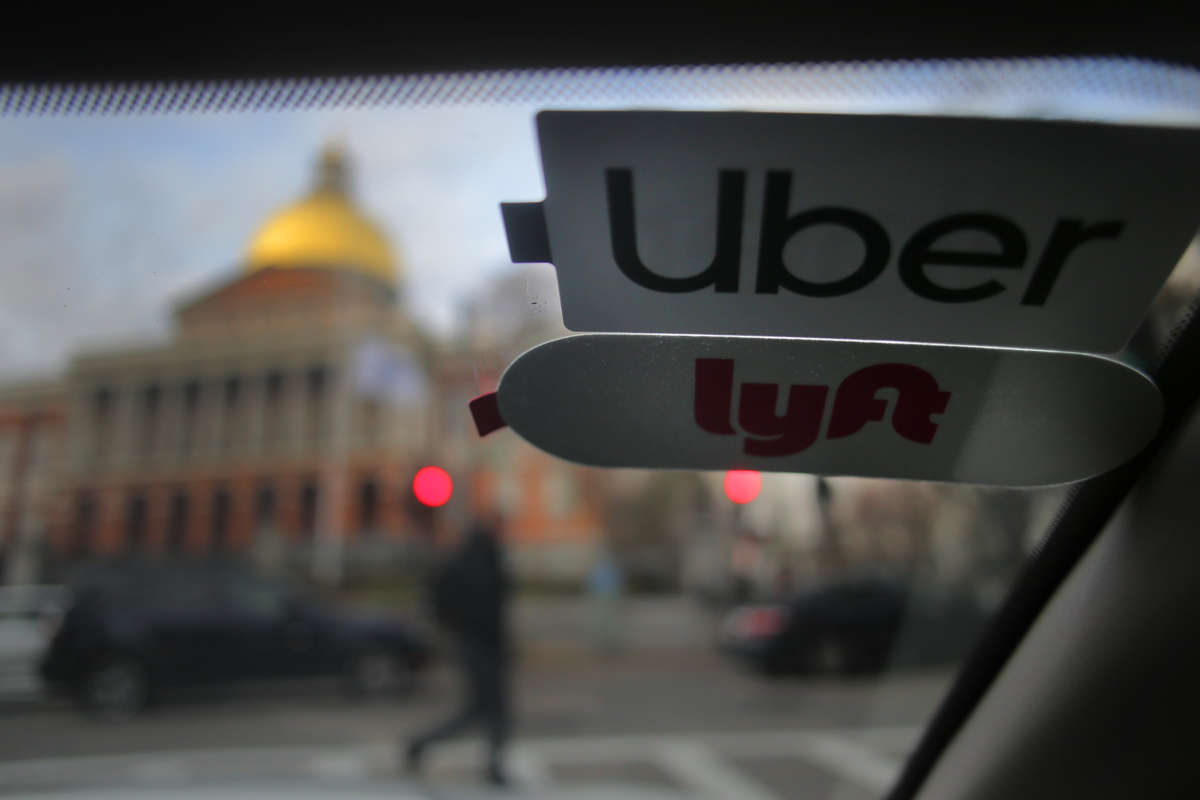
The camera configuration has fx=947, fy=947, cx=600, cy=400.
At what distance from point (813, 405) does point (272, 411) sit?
45.3 feet

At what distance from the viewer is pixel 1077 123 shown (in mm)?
1120

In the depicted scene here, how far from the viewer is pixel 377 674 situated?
989cm

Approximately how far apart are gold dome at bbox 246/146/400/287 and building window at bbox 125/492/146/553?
44.1 ft

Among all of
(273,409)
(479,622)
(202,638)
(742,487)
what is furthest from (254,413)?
(742,487)

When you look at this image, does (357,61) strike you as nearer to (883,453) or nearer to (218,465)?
(883,453)

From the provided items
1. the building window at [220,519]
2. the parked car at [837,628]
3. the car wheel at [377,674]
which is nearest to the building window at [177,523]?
the building window at [220,519]

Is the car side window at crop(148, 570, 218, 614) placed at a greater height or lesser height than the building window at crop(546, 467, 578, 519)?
greater

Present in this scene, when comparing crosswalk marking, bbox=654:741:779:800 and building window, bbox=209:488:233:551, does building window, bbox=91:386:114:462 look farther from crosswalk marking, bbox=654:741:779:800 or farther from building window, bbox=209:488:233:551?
building window, bbox=209:488:233:551

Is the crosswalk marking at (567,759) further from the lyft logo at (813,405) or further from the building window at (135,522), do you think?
the building window at (135,522)

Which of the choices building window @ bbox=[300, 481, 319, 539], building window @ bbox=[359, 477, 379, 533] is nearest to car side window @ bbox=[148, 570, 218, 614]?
building window @ bbox=[359, 477, 379, 533]

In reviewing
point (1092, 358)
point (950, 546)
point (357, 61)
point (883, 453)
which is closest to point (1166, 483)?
point (1092, 358)

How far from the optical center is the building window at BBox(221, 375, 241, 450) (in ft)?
30.7

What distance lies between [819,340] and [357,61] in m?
0.84

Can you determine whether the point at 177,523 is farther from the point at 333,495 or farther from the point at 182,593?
the point at 182,593
